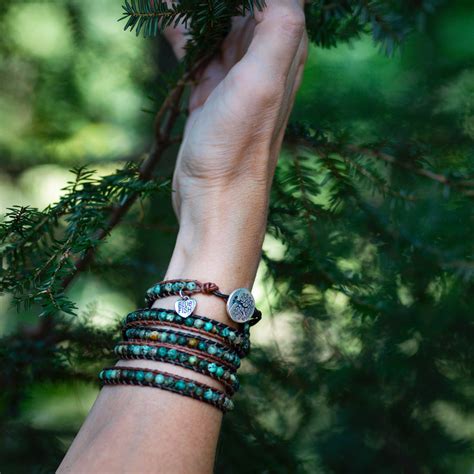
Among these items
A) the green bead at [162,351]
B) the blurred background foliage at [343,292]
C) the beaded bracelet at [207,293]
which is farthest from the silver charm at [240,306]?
the blurred background foliage at [343,292]

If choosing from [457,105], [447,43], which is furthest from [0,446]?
[447,43]

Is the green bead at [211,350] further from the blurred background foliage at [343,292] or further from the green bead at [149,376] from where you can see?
the blurred background foliage at [343,292]

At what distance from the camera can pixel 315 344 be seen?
149 cm

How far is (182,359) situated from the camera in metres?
0.91

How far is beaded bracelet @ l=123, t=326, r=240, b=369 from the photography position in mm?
926

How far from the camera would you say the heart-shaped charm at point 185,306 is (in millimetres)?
946

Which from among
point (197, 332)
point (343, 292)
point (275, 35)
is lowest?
point (197, 332)

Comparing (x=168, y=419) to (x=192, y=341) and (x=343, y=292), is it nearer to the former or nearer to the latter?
(x=192, y=341)

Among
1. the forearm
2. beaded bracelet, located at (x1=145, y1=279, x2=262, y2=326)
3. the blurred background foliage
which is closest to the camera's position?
the forearm

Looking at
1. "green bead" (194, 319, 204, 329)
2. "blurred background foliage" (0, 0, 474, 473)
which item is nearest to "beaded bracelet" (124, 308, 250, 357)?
"green bead" (194, 319, 204, 329)

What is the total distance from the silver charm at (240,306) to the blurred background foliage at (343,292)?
0.93ft

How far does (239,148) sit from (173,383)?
1.17 ft

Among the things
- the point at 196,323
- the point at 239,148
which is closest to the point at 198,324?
the point at 196,323

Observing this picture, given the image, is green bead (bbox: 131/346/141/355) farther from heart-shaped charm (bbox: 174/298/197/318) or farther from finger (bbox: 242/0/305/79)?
finger (bbox: 242/0/305/79)
